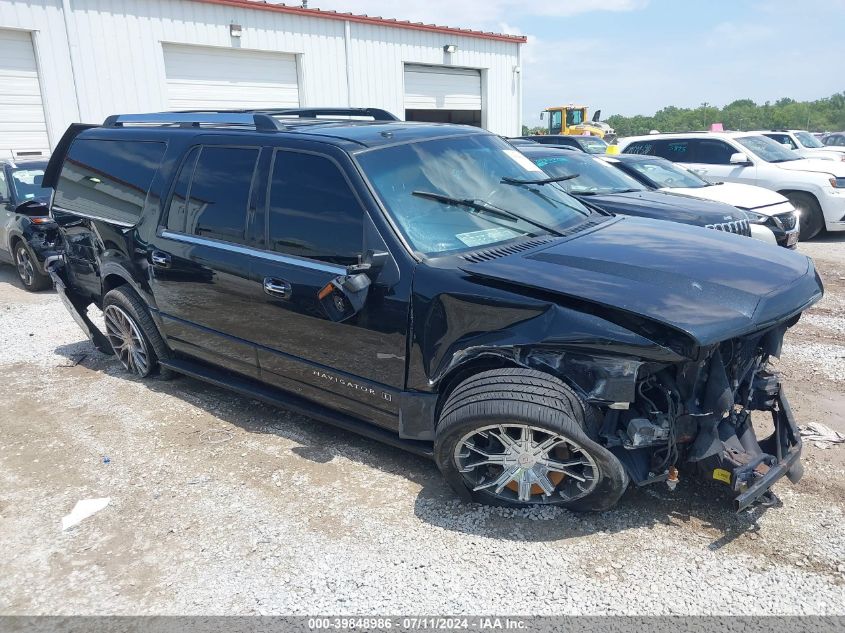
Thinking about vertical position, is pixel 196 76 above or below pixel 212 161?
above

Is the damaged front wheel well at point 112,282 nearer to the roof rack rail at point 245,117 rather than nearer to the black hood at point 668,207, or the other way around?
the roof rack rail at point 245,117

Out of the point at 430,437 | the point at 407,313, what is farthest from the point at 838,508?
the point at 407,313

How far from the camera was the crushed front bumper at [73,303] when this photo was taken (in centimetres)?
584

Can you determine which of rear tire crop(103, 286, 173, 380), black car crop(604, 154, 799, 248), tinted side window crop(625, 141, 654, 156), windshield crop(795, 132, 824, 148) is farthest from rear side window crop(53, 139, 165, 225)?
windshield crop(795, 132, 824, 148)

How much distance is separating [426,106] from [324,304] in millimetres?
16851

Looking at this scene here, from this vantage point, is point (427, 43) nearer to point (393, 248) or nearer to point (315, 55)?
point (315, 55)

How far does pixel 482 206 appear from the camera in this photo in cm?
377

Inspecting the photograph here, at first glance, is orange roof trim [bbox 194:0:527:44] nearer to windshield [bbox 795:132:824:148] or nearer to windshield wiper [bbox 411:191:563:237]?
windshield [bbox 795:132:824:148]

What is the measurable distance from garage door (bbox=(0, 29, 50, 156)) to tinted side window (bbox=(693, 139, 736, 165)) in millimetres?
12296

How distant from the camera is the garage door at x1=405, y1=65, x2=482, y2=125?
739 inches

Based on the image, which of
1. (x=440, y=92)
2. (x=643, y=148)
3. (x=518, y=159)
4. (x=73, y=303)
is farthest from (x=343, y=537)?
(x=440, y=92)

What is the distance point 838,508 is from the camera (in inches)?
128

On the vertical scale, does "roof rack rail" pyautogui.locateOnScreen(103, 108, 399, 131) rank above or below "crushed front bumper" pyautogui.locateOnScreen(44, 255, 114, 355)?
above

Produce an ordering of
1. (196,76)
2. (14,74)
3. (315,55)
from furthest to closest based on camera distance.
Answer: (315,55) → (196,76) → (14,74)
